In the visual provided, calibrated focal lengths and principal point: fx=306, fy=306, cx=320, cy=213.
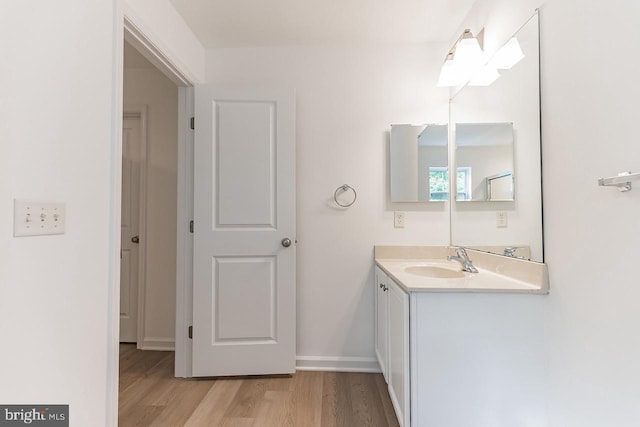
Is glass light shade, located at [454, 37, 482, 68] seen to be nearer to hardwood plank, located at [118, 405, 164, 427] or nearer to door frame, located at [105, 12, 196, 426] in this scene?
door frame, located at [105, 12, 196, 426]

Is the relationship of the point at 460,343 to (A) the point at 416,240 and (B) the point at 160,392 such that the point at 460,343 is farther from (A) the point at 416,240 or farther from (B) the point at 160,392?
(B) the point at 160,392

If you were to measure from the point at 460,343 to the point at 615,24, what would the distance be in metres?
1.26

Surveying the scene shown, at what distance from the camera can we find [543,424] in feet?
4.17

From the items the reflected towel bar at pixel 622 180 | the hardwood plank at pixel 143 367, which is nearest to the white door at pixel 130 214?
the hardwood plank at pixel 143 367

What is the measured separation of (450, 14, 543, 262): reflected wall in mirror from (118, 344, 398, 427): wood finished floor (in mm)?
1180

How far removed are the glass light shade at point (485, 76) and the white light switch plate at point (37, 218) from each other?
6.85 ft

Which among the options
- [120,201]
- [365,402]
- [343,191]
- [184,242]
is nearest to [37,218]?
[120,201]

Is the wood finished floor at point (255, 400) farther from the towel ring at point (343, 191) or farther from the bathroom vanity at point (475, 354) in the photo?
the towel ring at point (343, 191)

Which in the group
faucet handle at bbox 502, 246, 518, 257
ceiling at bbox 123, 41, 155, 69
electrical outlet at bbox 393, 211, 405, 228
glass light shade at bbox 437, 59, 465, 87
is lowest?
faucet handle at bbox 502, 246, 518, 257

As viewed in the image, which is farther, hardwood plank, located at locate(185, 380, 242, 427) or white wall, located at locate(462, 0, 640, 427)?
hardwood plank, located at locate(185, 380, 242, 427)

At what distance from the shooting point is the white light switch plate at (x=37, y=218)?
37.3 inches

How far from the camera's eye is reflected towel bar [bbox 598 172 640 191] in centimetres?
87

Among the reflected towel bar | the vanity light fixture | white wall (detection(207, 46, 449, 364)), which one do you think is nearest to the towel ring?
white wall (detection(207, 46, 449, 364))

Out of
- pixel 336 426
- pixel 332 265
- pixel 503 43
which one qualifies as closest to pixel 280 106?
pixel 332 265
